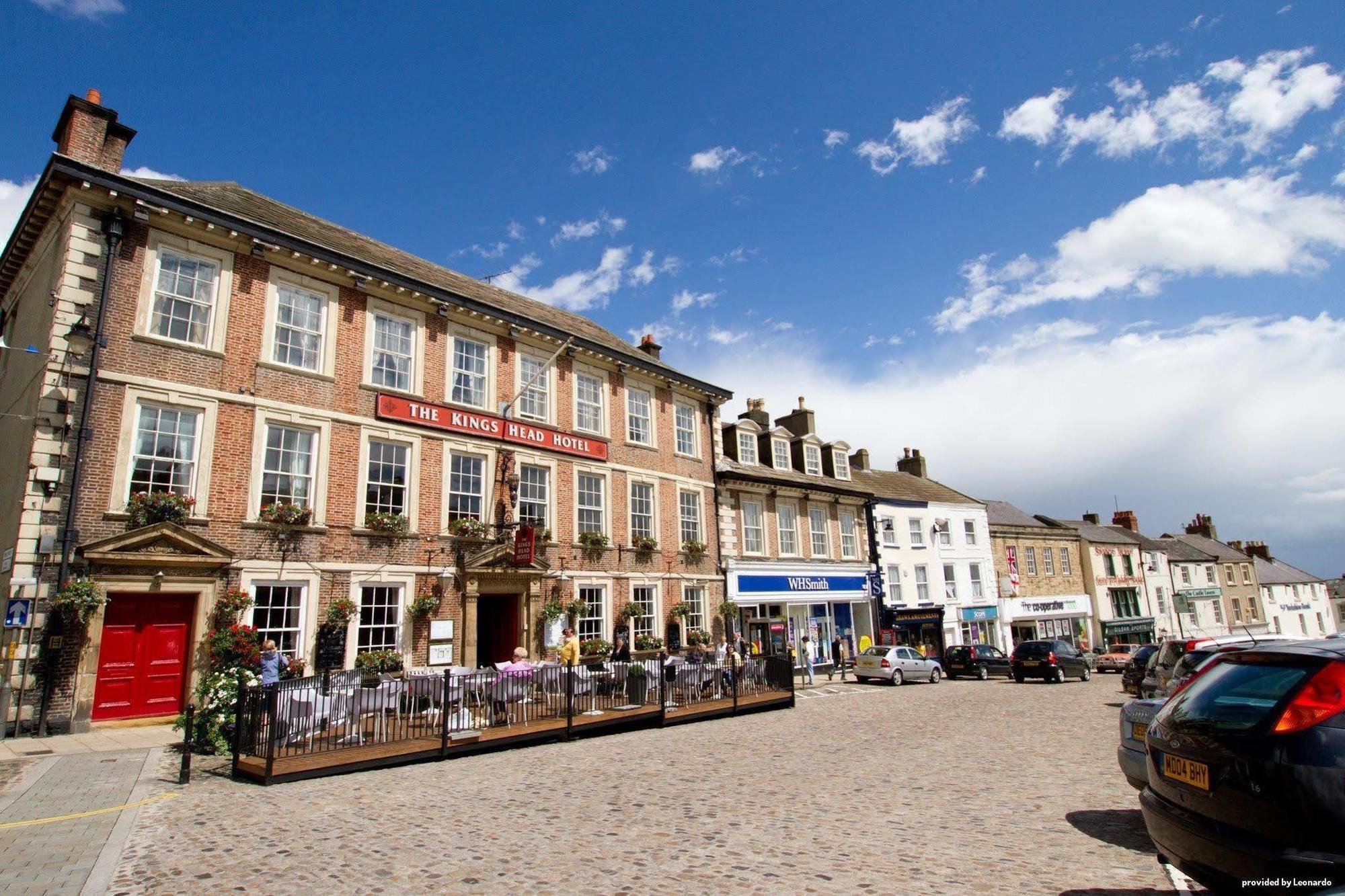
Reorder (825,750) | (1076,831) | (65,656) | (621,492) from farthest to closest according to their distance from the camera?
(621,492) → (65,656) → (825,750) → (1076,831)

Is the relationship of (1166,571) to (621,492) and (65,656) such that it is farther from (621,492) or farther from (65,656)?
(65,656)

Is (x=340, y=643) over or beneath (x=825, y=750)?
over

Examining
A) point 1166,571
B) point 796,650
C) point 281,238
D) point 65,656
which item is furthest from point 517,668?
point 1166,571

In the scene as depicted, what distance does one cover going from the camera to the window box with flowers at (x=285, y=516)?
49.2 ft

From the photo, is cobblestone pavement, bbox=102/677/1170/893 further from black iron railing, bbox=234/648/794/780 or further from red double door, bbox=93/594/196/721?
red double door, bbox=93/594/196/721

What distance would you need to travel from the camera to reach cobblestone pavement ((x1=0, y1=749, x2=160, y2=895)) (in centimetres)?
590

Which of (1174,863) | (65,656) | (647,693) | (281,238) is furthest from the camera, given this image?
(281,238)

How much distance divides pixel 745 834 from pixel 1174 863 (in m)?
3.60

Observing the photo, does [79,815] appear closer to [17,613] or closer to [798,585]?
[17,613]

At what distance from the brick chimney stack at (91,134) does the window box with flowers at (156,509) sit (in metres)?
6.48

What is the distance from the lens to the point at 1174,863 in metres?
4.17

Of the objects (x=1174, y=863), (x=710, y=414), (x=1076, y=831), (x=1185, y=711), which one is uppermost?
(x=710, y=414)

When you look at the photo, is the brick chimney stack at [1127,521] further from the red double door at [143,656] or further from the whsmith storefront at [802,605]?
the red double door at [143,656]

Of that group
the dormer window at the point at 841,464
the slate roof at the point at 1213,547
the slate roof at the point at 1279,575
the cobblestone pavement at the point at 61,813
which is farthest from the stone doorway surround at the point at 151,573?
the slate roof at the point at 1279,575
